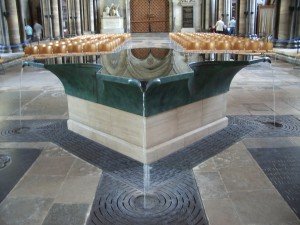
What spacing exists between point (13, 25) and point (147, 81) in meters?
18.8

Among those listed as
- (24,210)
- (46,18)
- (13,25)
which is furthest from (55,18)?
(24,210)

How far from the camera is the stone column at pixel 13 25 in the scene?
20.3 meters

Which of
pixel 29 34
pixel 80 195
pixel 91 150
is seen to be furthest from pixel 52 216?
pixel 29 34

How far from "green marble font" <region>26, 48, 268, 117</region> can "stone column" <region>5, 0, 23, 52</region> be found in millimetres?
16385

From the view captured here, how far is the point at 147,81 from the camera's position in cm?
444

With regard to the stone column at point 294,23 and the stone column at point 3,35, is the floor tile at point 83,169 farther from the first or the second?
the stone column at point 294,23

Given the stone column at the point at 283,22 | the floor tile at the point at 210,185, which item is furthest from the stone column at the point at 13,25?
the floor tile at the point at 210,185

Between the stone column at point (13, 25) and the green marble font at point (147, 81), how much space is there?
16385 millimetres

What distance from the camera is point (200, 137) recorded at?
6020mm

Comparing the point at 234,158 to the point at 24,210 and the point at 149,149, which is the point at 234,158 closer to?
the point at 149,149

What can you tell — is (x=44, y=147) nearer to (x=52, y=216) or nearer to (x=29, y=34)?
(x=52, y=216)

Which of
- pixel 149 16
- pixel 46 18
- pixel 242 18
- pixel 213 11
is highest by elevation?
pixel 213 11

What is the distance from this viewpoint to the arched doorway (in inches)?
1695

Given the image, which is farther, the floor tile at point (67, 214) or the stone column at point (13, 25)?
the stone column at point (13, 25)
